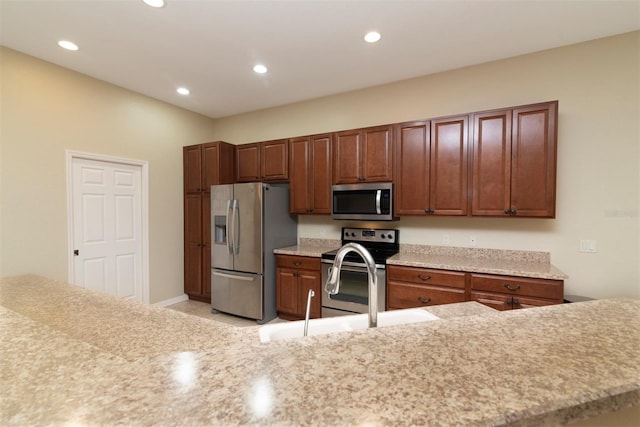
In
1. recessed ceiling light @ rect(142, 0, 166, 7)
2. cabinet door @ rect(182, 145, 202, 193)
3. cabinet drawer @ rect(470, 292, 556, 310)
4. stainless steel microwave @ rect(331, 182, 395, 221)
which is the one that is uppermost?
recessed ceiling light @ rect(142, 0, 166, 7)

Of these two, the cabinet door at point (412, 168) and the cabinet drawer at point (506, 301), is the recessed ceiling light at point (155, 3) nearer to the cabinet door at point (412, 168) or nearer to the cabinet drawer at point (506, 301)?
the cabinet door at point (412, 168)

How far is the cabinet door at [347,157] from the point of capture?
10.4ft

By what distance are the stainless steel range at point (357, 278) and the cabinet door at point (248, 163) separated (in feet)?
5.38

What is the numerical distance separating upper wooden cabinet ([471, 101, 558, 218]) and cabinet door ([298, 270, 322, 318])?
1.82m

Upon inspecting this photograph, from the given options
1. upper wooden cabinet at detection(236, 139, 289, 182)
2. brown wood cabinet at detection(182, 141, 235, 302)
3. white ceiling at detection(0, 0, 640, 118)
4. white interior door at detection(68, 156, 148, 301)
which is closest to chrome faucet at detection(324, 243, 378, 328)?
white ceiling at detection(0, 0, 640, 118)

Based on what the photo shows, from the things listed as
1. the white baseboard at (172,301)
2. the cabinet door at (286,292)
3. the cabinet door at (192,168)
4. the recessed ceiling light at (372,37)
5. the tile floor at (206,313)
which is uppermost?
the recessed ceiling light at (372,37)

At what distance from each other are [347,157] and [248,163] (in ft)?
4.97

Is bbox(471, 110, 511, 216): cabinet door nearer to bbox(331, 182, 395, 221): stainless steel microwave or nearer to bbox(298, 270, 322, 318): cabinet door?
bbox(331, 182, 395, 221): stainless steel microwave

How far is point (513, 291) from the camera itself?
2.28 meters

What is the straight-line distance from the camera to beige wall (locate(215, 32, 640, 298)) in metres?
2.37

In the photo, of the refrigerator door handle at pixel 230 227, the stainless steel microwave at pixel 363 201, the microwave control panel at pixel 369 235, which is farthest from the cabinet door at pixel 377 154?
the refrigerator door handle at pixel 230 227

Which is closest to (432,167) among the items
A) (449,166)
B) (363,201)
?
(449,166)

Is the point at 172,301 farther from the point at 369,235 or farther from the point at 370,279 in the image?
the point at 370,279

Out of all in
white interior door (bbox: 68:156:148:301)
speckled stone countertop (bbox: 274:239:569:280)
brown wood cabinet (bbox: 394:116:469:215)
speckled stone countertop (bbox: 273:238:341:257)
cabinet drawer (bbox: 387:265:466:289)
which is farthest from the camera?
speckled stone countertop (bbox: 273:238:341:257)
